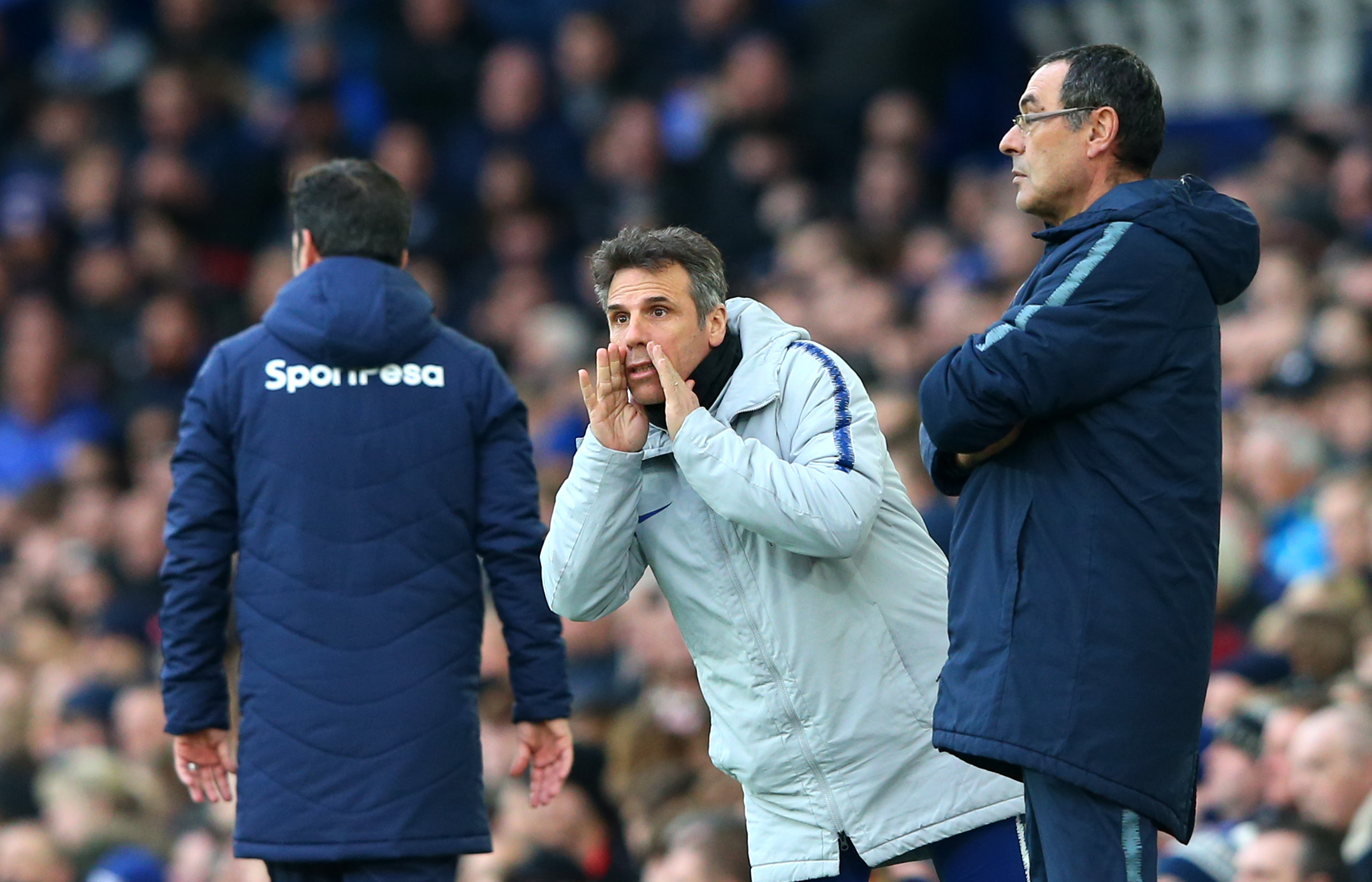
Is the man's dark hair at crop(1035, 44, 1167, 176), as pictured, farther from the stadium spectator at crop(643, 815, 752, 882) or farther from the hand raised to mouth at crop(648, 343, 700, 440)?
the stadium spectator at crop(643, 815, 752, 882)

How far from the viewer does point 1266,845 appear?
505cm

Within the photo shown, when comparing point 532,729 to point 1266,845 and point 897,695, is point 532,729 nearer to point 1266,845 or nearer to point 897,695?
point 897,695

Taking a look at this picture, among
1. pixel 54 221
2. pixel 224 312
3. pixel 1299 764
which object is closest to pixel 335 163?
pixel 1299 764

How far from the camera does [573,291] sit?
11648mm

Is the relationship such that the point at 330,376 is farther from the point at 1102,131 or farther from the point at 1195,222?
the point at 1195,222

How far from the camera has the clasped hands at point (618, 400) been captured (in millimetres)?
Answer: 3908

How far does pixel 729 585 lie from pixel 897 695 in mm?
394

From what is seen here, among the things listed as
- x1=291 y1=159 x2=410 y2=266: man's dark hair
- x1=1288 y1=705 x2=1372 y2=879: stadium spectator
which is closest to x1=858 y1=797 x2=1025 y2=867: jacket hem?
x1=1288 y1=705 x2=1372 y2=879: stadium spectator

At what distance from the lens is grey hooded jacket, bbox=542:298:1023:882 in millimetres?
3936

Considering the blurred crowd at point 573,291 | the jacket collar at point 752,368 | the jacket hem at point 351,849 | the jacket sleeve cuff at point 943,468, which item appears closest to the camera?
the jacket sleeve cuff at point 943,468

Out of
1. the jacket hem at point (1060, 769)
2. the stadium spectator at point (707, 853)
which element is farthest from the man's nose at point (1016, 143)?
the stadium spectator at point (707, 853)

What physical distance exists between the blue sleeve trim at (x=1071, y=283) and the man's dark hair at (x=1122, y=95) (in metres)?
0.22

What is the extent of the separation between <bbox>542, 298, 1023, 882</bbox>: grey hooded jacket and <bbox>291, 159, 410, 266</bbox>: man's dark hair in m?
1.04

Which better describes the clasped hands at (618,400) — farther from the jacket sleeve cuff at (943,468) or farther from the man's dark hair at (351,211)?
the man's dark hair at (351,211)
